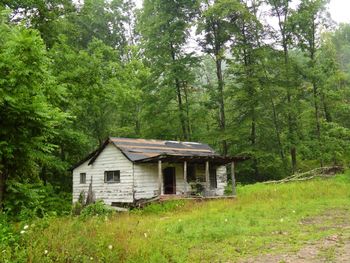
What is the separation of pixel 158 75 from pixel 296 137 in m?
13.3

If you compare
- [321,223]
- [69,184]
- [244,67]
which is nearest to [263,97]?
[244,67]

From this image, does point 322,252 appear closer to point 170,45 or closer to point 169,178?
point 169,178

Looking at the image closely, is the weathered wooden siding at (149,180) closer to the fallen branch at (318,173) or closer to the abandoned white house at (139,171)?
the abandoned white house at (139,171)

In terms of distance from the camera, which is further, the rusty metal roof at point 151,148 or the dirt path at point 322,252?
the rusty metal roof at point 151,148

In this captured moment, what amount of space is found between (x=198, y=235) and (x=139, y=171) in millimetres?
11078

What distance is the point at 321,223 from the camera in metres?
11.3

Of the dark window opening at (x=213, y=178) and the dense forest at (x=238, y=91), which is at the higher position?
the dense forest at (x=238, y=91)

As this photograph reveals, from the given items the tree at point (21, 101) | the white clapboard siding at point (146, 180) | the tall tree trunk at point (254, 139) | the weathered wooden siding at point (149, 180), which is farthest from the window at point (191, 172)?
the tree at point (21, 101)

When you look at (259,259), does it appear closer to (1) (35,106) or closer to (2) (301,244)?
(2) (301,244)

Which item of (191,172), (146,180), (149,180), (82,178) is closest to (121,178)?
(146,180)

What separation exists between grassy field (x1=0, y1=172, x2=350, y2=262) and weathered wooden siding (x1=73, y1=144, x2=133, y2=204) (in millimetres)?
4811

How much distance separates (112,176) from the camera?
21547 millimetres

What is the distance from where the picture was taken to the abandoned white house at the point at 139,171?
2044cm

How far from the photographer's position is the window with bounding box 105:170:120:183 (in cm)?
2127
